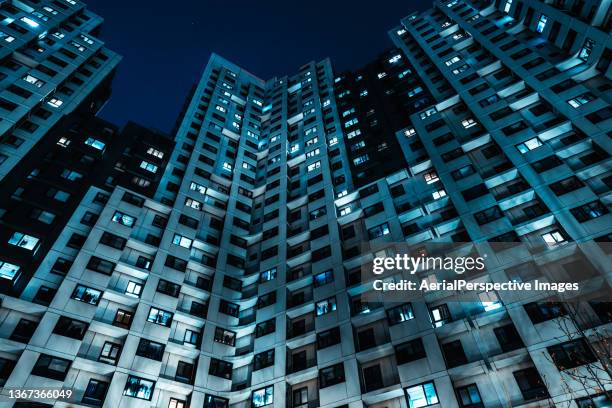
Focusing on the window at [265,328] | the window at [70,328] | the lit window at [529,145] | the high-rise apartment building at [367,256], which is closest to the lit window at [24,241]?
the high-rise apartment building at [367,256]

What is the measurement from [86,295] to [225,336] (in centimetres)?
1225

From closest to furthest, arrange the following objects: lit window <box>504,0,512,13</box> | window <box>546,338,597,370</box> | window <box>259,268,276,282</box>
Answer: window <box>546,338,597,370</box>
window <box>259,268,276,282</box>
lit window <box>504,0,512,13</box>

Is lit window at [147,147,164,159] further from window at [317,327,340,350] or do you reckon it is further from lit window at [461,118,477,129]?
lit window at [461,118,477,129]

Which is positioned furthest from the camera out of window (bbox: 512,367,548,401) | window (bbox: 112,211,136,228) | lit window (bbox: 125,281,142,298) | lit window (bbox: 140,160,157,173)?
lit window (bbox: 140,160,157,173)

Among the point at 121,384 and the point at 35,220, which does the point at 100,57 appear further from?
the point at 121,384

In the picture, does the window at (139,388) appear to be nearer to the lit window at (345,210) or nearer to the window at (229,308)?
the window at (229,308)

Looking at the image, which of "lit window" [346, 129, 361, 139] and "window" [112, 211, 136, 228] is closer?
"window" [112, 211, 136, 228]

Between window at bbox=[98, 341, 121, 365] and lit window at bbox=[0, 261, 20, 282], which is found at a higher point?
lit window at bbox=[0, 261, 20, 282]

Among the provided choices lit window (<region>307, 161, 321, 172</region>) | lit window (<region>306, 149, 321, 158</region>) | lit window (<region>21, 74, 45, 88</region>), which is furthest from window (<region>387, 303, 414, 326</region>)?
lit window (<region>21, 74, 45, 88</region>)

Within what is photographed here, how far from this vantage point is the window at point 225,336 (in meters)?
36.6

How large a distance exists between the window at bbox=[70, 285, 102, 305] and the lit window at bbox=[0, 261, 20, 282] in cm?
444

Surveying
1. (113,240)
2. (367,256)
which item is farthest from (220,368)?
(367,256)

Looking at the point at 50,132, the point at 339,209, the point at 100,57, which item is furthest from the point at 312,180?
the point at 100,57

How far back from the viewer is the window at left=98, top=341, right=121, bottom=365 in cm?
3098
